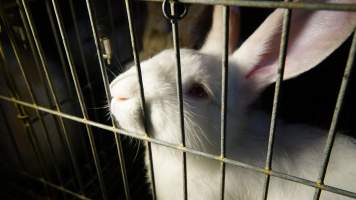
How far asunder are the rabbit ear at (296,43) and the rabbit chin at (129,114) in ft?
1.17

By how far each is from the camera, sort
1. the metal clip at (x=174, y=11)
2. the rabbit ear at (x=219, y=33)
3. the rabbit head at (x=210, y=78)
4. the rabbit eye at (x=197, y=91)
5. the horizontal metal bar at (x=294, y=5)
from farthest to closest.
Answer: the rabbit ear at (x=219, y=33) < the rabbit eye at (x=197, y=91) < the rabbit head at (x=210, y=78) < the metal clip at (x=174, y=11) < the horizontal metal bar at (x=294, y=5)

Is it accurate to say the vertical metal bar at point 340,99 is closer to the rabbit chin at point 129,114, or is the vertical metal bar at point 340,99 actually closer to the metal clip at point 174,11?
the metal clip at point 174,11

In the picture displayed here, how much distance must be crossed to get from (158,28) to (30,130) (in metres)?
0.78

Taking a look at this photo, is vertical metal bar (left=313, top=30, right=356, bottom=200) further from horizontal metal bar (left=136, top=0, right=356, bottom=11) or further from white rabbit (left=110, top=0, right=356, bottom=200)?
white rabbit (left=110, top=0, right=356, bottom=200)

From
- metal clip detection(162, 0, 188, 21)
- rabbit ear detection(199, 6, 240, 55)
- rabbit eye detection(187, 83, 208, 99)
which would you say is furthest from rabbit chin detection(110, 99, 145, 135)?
rabbit ear detection(199, 6, 240, 55)

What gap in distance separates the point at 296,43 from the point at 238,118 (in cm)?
28

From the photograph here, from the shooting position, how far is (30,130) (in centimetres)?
110

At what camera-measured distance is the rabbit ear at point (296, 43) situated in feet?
2.07

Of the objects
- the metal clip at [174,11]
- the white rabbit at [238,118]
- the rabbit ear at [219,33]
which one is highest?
the metal clip at [174,11]

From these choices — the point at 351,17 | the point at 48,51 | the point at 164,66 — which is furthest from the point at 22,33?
the point at 351,17

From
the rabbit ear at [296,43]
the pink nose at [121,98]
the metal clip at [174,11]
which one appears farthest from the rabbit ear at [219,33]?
the metal clip at [174,11]

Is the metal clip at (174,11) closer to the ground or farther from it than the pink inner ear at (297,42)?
farther from it

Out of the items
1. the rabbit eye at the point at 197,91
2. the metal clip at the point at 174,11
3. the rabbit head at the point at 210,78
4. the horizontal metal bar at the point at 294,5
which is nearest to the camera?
the horizontal metal bar at the point at 294,5

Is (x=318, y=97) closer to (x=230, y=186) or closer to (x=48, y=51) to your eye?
(x=230, y=186)
